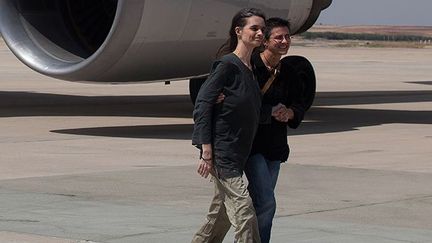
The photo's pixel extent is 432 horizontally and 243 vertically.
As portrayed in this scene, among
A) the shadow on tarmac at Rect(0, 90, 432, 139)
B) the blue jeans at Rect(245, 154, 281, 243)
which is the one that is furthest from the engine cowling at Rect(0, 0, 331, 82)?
the blue jeans at Rect(245, 154, 281, 243)

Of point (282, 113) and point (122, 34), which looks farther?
point (122, 34)

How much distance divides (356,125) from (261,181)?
11.6 m

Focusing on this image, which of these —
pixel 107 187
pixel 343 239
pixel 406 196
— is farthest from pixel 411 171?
pixel 343 239

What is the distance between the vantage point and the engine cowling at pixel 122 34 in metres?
16.4

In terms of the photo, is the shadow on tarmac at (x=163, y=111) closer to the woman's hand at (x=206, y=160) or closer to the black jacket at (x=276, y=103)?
the black jacket at (x=276, y=103)

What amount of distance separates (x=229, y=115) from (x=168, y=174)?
533cm

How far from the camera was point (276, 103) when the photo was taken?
797 centimetres

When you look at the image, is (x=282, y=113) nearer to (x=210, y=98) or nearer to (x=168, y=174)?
(x=210, y=98)

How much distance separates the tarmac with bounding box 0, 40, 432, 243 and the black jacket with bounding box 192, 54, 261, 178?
1512mm

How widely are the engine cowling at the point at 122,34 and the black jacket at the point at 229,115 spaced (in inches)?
337

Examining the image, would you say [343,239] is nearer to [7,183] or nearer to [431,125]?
[7,183]

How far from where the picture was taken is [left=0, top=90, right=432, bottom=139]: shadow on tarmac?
1792 centimetres

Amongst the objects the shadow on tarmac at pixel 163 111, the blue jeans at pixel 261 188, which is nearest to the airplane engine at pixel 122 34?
the shadow on tarmac at pixel 163 111

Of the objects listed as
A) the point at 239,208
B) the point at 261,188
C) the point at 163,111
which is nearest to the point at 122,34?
the point at 163,111
